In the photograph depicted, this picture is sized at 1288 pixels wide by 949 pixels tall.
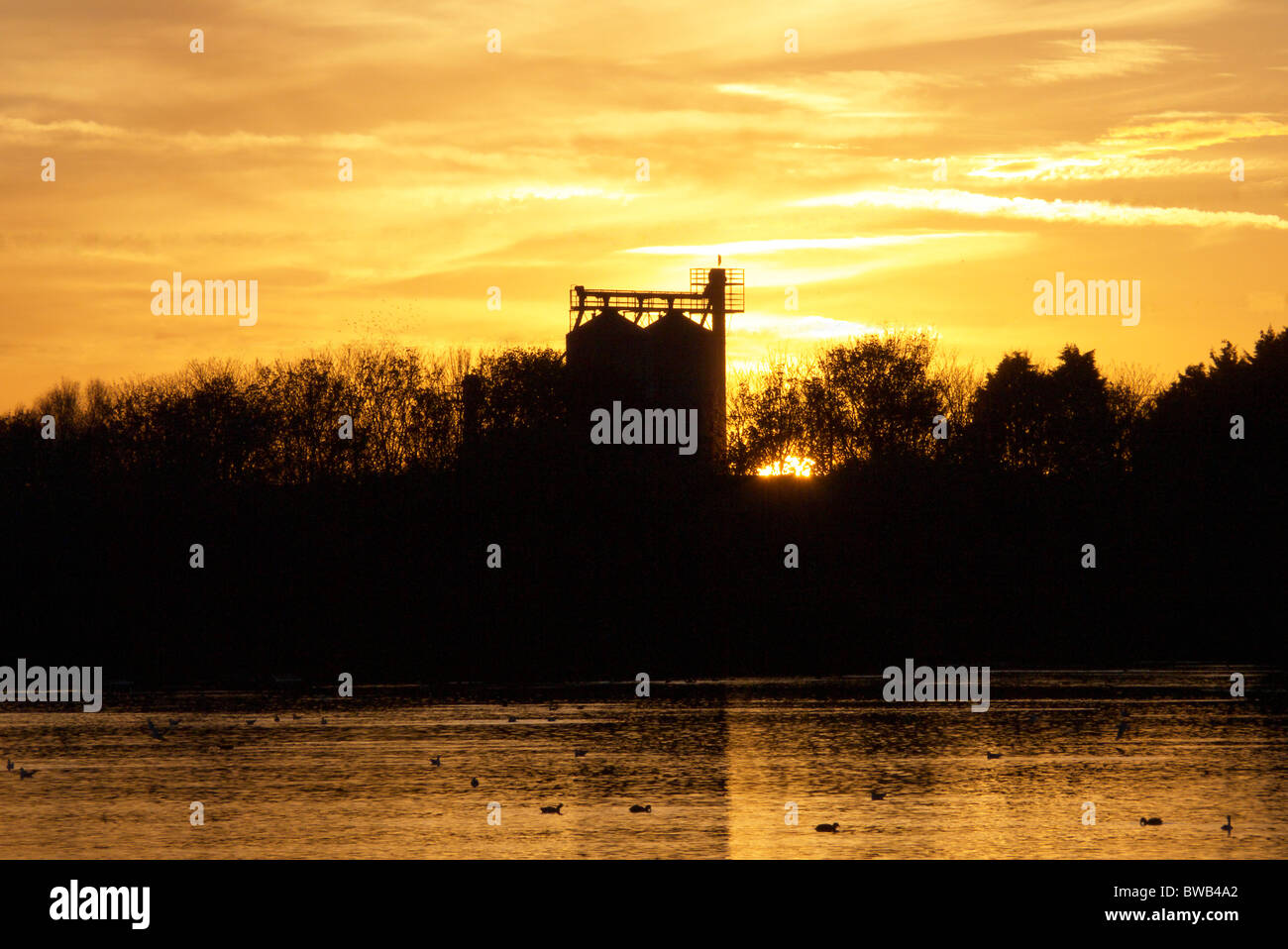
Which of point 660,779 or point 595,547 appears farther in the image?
point 595,547

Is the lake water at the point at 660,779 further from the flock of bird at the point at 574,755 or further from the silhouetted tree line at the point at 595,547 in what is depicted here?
the silhouetted tree line at the point at 595,547

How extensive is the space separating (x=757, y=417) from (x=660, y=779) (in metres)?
72.8

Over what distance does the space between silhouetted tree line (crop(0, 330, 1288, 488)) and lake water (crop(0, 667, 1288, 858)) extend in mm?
43903

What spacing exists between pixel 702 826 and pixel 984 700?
22.9 meters

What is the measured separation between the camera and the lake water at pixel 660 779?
20734 millimetres

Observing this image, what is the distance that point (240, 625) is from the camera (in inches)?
2837

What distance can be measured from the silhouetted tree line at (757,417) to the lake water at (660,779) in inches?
1728

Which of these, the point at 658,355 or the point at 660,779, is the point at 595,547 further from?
the point at 660,779

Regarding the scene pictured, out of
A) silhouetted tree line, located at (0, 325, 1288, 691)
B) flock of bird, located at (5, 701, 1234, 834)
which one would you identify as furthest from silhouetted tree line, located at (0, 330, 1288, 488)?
flock of bird, located at (5, 701, 1234, 834)

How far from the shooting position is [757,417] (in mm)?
99125

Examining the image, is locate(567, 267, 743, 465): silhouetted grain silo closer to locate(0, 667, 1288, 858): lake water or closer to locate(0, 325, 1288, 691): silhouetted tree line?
locate(0, 325, 1288, 691): silhouetted tree line

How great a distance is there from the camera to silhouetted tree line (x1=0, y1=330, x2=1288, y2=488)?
286ft

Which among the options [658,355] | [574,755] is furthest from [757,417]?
[574,755]
